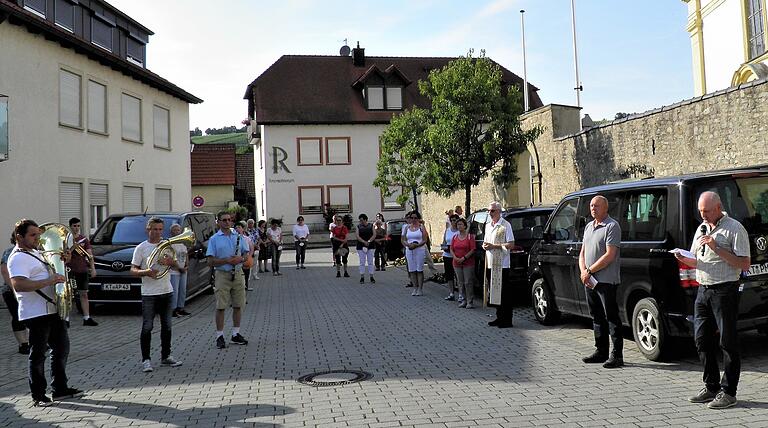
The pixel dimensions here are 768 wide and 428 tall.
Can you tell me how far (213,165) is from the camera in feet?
165

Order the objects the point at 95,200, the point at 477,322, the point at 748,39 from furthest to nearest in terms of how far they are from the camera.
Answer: the point at 748,39 → the point at 95,200 → the point at 477,322

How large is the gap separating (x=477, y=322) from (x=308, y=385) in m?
4.47

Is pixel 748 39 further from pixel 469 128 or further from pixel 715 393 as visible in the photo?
pixel 715 393

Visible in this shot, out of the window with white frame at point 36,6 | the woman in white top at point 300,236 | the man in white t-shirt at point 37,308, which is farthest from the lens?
the woman in white top at point 300,236

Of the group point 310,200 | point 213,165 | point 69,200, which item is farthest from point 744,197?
point 213,165

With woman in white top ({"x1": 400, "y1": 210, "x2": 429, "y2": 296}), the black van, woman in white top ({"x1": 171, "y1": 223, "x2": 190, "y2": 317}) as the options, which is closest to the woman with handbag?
woman in white top ({"x1": 400, "y1": 210, "x2": 429, "y2": 296})

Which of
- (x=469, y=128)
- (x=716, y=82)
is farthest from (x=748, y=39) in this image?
(x=469, y=128)

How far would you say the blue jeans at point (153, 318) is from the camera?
26.0ft

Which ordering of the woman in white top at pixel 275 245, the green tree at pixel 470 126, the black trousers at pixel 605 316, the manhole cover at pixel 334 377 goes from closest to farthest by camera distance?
the manhole cover at pixel 334 377 → the black trousers at pixel 605 316 → the green tree at pixel 470 126 → the woman in white top at pixel 275 245

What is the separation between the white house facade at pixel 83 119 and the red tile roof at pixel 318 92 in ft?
51.3

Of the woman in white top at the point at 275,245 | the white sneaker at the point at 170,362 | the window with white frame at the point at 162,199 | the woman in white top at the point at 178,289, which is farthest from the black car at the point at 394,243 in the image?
the white sneaker at the point at 170,362

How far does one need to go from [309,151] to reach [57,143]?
25591 mm

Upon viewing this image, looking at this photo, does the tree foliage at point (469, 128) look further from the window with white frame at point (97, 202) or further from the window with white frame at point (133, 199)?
the window with white frame at point (97, 202)

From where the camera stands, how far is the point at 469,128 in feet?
69.4
